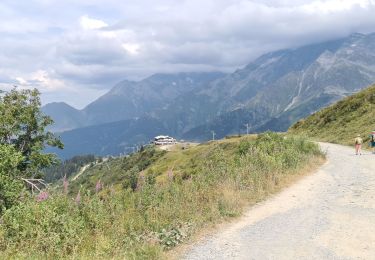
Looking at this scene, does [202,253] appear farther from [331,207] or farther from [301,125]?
[301,125]

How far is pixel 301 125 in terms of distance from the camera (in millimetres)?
77312

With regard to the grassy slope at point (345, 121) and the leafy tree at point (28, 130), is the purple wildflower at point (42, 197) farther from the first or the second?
the grassy slope at point (345, 121)

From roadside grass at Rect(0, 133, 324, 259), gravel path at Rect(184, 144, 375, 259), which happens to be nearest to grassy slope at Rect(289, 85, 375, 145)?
gravel path at Rect(184, 144, 375, 259)

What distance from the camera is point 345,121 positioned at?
60.8 m

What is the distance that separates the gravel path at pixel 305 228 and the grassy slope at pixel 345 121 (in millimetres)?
28456

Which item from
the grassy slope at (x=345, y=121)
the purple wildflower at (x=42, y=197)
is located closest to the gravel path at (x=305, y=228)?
the purple wildflower at (x=42, y=197)

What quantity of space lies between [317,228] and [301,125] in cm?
6609

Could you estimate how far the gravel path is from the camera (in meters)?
11.4

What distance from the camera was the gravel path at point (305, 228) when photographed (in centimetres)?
1142

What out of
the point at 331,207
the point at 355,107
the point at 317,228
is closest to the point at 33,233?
the point at 317,228

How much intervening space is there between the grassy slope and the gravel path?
28456mm

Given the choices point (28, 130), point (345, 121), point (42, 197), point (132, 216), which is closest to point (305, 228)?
point (132, 216)

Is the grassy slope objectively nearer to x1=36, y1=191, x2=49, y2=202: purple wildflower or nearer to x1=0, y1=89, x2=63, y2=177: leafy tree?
x1=0, y1=89, x2=63, y2=177: leafy tree

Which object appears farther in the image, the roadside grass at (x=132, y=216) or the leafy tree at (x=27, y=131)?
the leafy tree at (x=27, y=131)
